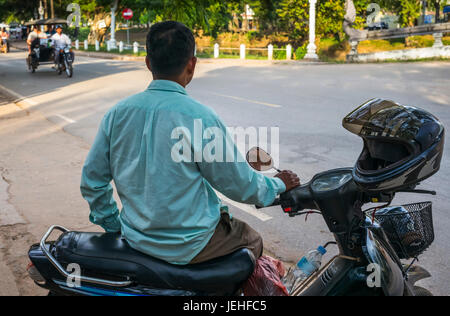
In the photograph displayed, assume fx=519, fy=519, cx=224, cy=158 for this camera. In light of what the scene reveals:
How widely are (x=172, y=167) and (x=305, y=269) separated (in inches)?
32.0

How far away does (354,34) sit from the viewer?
968 inches

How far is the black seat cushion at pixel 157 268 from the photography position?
1938mm

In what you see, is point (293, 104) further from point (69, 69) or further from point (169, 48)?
point (69, 69)

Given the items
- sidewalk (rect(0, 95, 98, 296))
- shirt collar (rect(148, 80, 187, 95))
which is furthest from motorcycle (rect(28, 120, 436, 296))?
sidewalk (rect(0, 95, 98, 296))

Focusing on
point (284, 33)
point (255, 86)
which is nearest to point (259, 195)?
point (255, 86)

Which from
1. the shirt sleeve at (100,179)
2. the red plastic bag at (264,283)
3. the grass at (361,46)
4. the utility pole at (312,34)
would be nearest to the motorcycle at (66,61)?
the utility pole at (312,34)

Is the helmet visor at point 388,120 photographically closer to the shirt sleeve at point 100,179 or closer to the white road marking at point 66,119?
the shirt sleeve at point 100,179

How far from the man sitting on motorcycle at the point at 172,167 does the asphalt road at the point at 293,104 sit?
6.22 ft

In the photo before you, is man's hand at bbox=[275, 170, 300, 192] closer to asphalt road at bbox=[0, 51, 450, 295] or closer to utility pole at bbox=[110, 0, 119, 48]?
asphalt road at bbox=[0, 51, 450, 295]

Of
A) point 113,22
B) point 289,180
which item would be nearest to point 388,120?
point 289,180

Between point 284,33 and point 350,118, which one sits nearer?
point 350,118

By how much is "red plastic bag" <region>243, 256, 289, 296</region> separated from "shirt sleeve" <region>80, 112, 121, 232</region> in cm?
68
